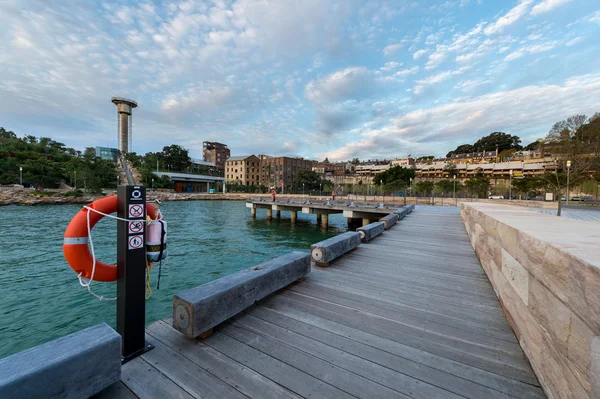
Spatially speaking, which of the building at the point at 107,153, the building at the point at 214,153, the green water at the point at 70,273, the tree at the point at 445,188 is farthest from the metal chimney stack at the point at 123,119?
the tree at the point at 445,188

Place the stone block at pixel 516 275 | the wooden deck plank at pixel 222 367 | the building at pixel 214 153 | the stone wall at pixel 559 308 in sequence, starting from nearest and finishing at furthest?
the stone wall at pixel 559 308, the wooden deck plank at pixel 222 367, the stone block at pixel 516 275, the building at pixel 214 153

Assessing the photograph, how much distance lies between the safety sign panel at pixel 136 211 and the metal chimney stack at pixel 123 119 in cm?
11440

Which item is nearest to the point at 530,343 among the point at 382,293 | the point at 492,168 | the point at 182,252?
the point at 382,293

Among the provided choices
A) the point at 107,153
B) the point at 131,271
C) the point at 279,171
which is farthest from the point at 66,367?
the point at 107,153

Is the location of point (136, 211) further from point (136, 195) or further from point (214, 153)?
point (214, 153)

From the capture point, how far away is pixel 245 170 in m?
95.1

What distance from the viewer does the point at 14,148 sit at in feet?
207

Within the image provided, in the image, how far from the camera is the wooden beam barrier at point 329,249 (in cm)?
506

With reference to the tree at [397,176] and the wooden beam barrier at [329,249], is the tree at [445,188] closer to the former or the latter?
the tree at [397,176]

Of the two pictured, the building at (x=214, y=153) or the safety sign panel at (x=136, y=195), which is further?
the building at (x=214, y=153)

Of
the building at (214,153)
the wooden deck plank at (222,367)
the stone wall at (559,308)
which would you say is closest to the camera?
the stone wall at (559,308)

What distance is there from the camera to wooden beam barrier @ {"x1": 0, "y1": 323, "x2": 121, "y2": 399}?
57.6 inches

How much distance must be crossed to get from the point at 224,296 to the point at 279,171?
91293 mm

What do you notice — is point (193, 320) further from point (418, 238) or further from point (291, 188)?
point (291, 188)
